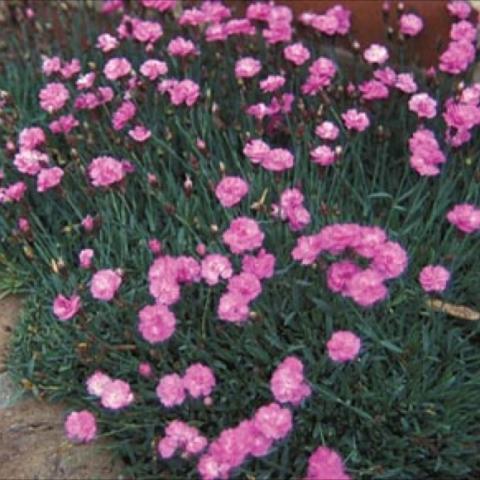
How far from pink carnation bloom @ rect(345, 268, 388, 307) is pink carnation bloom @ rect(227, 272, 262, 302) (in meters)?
0.24

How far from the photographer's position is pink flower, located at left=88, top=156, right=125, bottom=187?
2.79m

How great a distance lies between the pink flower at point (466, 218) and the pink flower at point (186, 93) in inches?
35.1

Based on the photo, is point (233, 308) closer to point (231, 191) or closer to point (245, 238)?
point (245, 238)

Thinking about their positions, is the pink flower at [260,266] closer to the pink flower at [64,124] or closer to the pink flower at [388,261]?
the pink flower at [388,261]

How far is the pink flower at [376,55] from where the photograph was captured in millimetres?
3109

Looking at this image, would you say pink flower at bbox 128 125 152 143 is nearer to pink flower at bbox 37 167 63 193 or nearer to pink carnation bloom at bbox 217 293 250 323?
pink flower at bbox 37 167 63 193

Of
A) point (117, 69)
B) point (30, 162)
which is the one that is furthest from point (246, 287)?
point (117, 69)

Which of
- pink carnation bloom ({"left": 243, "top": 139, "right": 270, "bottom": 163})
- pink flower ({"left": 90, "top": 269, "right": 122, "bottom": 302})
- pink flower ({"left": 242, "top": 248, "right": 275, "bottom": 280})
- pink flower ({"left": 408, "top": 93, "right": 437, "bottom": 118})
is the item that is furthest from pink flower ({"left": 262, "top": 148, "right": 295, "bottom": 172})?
pink flower ({"left": 90, "top": 269, "right": 122, "bottom": 302})

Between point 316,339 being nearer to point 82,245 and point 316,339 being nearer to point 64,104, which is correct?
point 82,245

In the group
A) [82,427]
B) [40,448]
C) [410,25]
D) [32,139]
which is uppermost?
[410,25]

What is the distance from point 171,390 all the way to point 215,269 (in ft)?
1.09

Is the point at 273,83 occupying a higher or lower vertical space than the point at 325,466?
higher

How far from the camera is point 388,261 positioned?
239 cm

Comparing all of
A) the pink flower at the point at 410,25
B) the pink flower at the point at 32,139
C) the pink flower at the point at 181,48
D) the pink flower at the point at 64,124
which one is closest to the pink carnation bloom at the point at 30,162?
the pink flower at the point at 32,139
